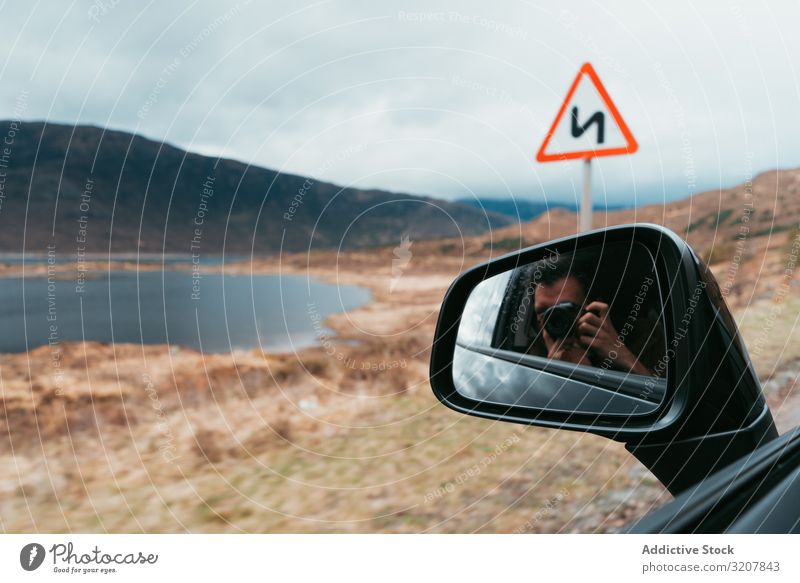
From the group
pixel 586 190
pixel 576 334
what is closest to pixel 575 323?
pixel 576 334

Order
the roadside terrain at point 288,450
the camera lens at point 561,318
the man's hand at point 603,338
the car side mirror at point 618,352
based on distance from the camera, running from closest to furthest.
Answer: the car side mirror at point 618,352 < the man's hand at point 603,338 < the camera lens at point 561,318 < the roadside terrain at point 288,450

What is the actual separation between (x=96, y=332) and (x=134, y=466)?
272 cm

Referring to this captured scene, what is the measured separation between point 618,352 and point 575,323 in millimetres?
118

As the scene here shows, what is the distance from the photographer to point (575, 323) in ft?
4.69

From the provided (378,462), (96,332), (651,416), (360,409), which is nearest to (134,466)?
(378,462)

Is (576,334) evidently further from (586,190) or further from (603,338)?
(586,190)

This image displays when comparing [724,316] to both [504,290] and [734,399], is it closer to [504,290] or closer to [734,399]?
[734,399]

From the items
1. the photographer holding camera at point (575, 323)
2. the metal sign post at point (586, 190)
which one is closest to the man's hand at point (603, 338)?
the photographer holding camera at point (575, 323)

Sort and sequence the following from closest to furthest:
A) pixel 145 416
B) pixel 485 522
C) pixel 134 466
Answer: pixel 485 522 < pixel 134 466 < pixel 145 416

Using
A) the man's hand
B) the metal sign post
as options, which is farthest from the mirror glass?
the metal sign post

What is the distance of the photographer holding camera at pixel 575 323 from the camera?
4.41 feet

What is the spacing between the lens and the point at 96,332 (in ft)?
19.8

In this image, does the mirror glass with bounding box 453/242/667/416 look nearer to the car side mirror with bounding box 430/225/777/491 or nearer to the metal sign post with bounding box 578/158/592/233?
the car side mirror with bounding box 430/225/777/491

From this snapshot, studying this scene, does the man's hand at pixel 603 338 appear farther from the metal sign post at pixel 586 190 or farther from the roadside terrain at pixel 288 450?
the metal sign post at pixel 586 190
